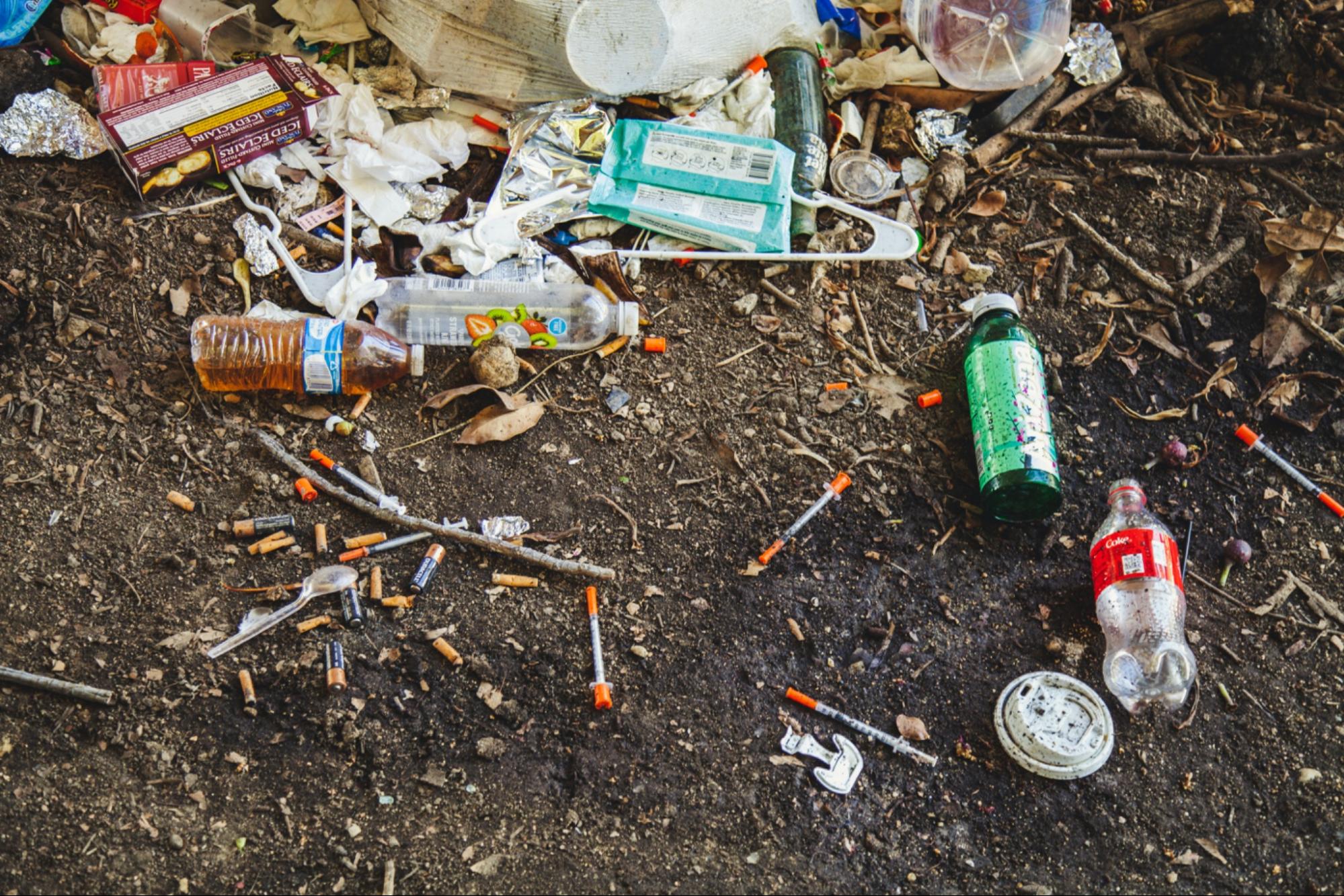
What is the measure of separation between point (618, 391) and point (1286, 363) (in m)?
2.10

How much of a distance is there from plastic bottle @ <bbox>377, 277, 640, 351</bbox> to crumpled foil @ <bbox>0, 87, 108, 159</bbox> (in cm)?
104

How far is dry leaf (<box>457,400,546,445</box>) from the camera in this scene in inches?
116

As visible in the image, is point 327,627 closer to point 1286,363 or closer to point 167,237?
point 167,237

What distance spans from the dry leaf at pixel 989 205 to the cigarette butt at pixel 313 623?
2414 millimetres

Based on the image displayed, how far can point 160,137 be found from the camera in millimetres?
3164

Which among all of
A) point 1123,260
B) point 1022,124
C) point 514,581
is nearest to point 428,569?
point 514,581

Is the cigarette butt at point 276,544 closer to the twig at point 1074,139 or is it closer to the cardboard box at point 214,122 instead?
the cardboard box at point 214,122

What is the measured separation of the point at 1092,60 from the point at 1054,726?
2.44 metres

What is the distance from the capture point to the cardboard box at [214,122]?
10.3 feet

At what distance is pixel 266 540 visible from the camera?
8.87 feet

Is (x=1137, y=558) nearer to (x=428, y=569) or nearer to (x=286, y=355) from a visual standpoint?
(x=428, y=569)

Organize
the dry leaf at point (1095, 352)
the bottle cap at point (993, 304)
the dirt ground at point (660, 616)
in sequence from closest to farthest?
the dirt ground at point (660, 616) → the bottle cap at point (993, 304) → the dry leaf at point (1095, 352)

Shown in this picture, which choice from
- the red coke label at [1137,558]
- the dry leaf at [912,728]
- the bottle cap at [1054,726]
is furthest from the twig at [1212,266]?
the dry leaf at [912,728]

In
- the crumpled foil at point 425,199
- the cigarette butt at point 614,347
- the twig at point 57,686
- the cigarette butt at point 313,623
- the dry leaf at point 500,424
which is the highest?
the crumpled foil at point 425,199
